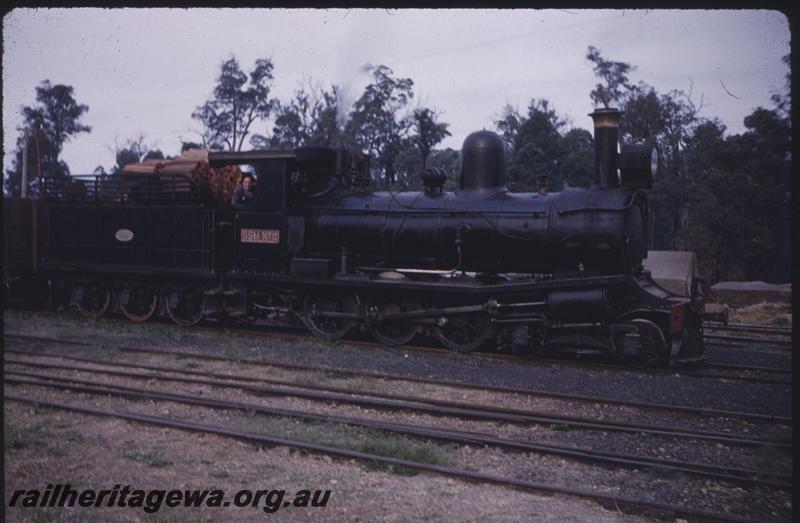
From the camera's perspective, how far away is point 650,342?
9.75 m

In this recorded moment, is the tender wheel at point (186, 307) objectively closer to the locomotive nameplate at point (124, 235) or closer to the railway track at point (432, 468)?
the locomotive nameplate at point (124, 235)

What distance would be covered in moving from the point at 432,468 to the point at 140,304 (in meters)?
11.0

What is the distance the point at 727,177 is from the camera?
25484 mm

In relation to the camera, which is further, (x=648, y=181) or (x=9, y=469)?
(x=648, y=181)

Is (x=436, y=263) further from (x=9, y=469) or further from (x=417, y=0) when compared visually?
(x=417, y=0)

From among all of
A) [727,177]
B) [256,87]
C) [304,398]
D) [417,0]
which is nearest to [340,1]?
[417,0]

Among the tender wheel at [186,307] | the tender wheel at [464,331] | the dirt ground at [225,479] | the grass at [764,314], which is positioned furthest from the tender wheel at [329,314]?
the grass at [764,314]

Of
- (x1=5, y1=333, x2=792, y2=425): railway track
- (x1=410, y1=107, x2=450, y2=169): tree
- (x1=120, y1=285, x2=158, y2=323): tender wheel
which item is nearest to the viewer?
(x1=5, y1=333, x2=792, y2=425): railway track

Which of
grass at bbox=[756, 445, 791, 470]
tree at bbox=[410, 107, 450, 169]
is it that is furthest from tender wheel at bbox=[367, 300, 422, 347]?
tree at bbox=[410, 107, 450, 169]

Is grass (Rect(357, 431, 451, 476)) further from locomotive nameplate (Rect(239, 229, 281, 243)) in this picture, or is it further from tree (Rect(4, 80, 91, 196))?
tree (Rect(4, 80, 91, 196))

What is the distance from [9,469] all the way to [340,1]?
4.85m

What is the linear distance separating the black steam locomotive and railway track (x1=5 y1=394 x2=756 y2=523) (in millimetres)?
5226

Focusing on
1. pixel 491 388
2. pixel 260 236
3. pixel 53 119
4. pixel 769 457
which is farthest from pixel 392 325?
pixel 53 119

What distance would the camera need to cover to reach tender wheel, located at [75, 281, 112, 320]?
15.0 m
